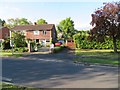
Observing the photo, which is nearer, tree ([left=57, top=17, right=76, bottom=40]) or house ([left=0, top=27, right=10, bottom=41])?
house ([left=0, top=27, right=10, bottom=41])

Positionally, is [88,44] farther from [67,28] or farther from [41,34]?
[67,28]

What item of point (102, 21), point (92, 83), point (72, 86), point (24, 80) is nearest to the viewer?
point (72, 86)

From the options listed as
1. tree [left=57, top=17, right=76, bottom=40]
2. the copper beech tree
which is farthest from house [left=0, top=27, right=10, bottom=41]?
the copper beech tree

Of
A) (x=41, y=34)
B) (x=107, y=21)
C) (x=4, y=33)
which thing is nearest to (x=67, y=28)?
(x=4, y=33)

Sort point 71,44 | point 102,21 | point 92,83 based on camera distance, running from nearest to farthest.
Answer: point 92,83
point 102,21
point 71,44

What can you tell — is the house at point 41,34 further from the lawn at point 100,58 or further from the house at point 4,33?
the lawn at point 100,58

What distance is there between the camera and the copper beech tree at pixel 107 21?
32.4m

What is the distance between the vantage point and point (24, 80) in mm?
13859

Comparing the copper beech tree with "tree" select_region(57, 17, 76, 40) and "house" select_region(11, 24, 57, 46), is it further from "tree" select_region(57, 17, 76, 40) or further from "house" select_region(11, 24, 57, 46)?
"tree" select_region(57, 17, 76, 40)

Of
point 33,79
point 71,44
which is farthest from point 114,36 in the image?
point 33,79

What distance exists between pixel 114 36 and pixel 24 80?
22276 millimetres

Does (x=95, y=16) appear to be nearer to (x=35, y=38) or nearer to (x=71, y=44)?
(x=71, y=44)

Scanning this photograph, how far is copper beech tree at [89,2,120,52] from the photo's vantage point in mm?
32438

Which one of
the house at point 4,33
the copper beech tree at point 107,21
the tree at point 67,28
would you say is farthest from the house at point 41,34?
the copper beech tree at point 107,21
